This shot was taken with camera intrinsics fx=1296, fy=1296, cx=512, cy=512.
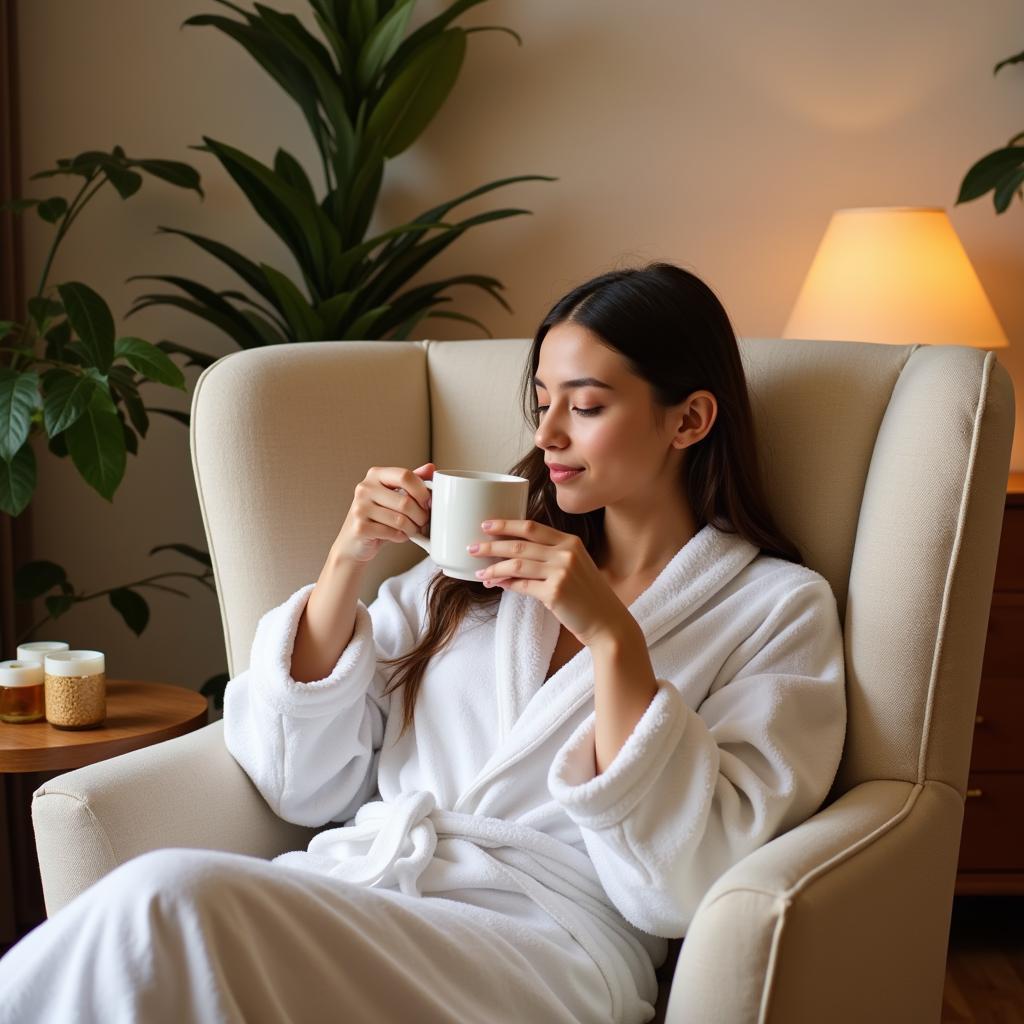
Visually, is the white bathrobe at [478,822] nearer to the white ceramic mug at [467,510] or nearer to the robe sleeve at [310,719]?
the robe sleeve at [310,719]

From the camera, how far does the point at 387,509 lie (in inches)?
57.2

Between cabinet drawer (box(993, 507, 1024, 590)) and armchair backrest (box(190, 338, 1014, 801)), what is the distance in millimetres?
832

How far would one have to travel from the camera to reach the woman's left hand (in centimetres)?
126

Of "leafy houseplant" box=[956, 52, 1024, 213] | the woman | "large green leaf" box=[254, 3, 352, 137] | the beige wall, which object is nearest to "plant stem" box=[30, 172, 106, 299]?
the beige wall

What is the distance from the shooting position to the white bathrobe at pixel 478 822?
3.52 feet

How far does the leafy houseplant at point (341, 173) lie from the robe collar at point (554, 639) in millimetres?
1076

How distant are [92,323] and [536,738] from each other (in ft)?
3.47

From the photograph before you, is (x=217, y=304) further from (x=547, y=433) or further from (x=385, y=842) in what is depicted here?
(x=385, y=842)

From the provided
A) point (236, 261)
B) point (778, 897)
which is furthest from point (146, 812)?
point (236, 261)

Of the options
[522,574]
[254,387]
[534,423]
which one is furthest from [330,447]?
[522,574]

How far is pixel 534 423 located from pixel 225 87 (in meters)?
1.41

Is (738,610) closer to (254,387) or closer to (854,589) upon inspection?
(854,589)

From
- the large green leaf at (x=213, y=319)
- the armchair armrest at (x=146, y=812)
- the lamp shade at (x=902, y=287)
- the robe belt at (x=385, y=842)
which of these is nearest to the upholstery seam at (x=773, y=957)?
the robe belt at (x=385, y=842)

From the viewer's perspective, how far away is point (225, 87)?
2740 mm
